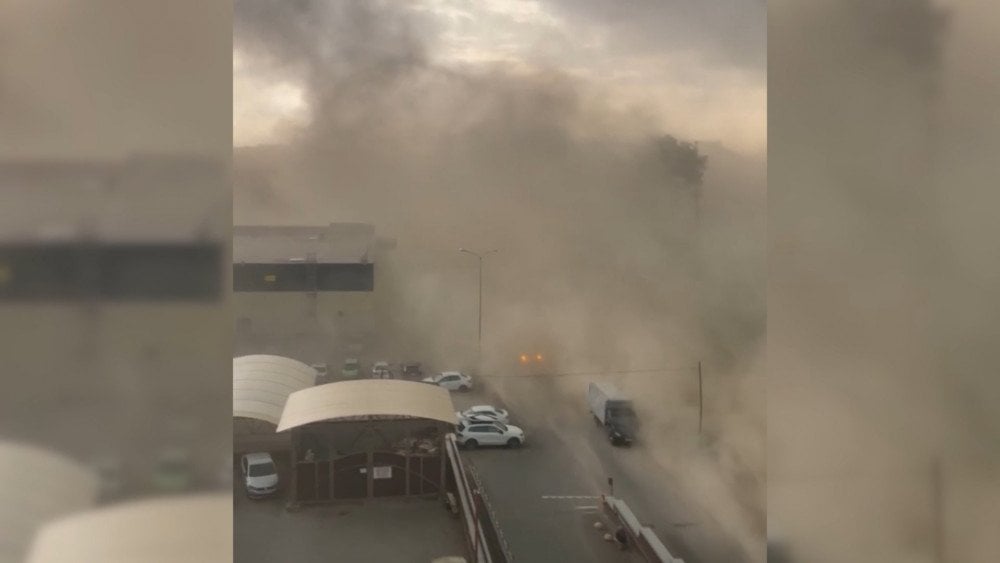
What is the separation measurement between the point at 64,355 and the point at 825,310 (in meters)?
1.89

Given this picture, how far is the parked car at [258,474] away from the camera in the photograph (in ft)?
5.49

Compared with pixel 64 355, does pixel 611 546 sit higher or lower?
lower

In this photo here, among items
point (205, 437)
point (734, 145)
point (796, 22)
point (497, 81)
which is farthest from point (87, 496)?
point (796, 22)

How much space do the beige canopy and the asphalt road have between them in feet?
1.96

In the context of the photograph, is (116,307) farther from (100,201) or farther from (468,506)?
(468,506)

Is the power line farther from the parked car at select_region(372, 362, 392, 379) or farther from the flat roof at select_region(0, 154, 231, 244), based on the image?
the flat roof at select_region(0, 154, 231, 244)

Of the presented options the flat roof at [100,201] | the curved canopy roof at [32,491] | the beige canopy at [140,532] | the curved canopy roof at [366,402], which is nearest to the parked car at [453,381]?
the curved canopy roof at [366,402]

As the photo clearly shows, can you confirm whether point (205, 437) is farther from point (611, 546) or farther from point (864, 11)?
point (864, 11)

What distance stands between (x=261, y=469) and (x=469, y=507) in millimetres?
478

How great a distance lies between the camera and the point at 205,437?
1.68m

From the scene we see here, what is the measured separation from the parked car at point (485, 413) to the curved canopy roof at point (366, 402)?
3 centimetres

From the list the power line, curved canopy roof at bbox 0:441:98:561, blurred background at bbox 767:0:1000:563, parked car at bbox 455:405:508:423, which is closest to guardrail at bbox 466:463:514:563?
parked car at bbox 455:405:508:423

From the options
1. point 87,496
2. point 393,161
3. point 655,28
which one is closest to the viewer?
point 87,496

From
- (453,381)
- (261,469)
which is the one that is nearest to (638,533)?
(453,381)
